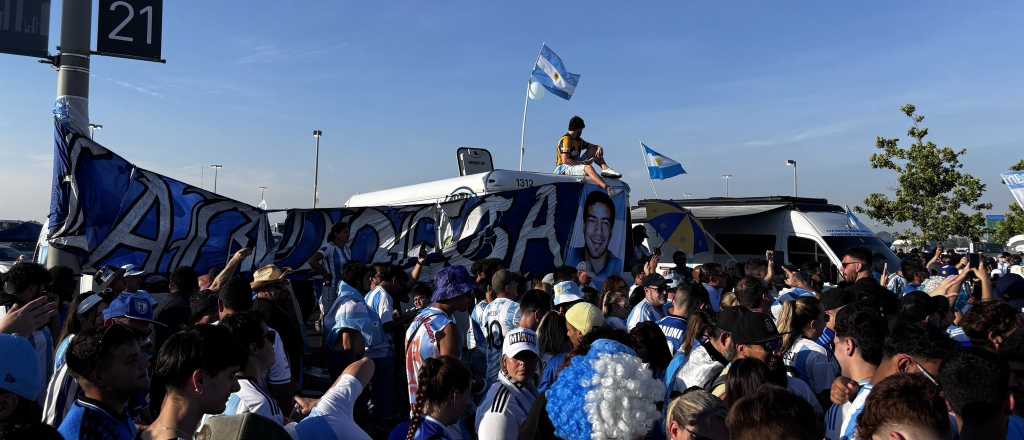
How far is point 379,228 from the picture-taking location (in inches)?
437

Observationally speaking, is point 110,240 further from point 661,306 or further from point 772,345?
point 772,345

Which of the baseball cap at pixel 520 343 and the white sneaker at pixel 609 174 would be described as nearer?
the baseball cap at pixel 520 343

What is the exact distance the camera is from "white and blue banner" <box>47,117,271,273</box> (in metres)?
8.43

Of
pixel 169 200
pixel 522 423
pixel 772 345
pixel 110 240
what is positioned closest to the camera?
pixel 522 423

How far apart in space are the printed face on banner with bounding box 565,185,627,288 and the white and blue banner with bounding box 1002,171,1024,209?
6662mm

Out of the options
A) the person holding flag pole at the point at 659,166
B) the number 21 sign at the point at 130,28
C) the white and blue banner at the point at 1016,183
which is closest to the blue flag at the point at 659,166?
the person holding flag pole at the point at 659,166

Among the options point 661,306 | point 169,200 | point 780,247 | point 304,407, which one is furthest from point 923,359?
point 780,247

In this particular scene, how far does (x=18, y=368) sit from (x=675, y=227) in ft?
44.3

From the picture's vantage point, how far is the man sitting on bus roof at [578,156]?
496 inches

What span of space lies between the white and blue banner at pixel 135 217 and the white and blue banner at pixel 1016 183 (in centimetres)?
1236

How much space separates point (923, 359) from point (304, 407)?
2993 mm

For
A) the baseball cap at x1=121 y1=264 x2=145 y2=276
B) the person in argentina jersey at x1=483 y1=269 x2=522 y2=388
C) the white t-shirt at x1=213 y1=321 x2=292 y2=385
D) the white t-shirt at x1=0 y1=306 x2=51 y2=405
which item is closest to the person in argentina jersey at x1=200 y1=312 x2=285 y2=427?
the white t-shirt at x1=213 y1=321 x2=292 y2=385

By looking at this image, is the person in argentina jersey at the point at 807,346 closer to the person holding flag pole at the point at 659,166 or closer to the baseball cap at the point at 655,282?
the baseball cap at the point at 655,282

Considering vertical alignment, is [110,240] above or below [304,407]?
above
